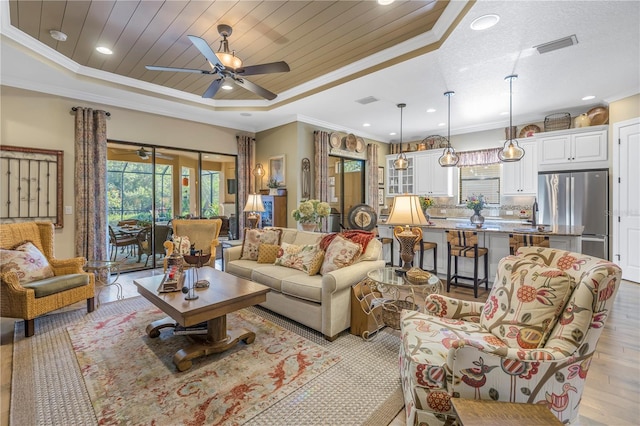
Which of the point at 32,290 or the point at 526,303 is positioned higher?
the point at 526,303

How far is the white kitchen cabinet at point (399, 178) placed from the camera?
775 centimetres

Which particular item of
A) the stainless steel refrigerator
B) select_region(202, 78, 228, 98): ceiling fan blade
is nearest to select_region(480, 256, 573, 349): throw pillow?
select_region(202, 78, 228, 98): ceiling fan blade

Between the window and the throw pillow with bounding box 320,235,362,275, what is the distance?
5.04 metres

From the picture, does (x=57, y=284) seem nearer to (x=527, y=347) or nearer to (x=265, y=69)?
(x=265, y=69)

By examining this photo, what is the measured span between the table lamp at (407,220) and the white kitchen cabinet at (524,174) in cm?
464

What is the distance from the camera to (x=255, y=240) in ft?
13.6

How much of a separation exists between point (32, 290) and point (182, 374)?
74.2 inches

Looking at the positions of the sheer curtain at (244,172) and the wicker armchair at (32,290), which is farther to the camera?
the sheer curtain at (244,172)

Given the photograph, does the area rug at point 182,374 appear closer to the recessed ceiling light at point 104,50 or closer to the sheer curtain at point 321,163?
the recessed ceiling light at point 104,50

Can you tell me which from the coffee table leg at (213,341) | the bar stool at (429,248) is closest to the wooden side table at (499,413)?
the coffee table leg at (213,341)

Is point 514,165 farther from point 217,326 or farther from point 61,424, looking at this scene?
A: point 61,424

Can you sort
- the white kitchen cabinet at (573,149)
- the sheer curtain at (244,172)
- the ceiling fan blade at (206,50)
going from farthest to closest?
1. the sheer curtain at (244,172)
2. the white kitchen cabinet at (573,149)
3. the ceiling fan blade at (206,50)

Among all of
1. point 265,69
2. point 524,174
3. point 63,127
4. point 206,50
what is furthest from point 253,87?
point 524,174

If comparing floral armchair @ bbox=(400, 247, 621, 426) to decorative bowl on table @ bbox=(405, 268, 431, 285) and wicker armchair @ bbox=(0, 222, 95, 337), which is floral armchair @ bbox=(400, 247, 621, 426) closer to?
decorative bowl on table @ bbox=(405, 268, 431, 285)
